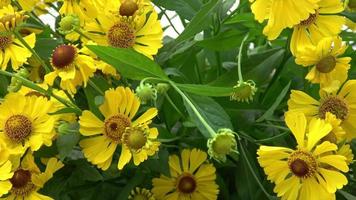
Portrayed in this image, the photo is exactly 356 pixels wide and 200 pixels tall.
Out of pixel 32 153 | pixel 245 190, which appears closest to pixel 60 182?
pixel 32 153

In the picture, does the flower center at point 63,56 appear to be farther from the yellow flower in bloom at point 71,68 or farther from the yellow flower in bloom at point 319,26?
the yellow flower in bloom at point 319,26

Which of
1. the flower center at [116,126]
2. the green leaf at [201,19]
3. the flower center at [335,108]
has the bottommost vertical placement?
the flower center at [116,126]

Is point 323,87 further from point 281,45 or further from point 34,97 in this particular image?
point 34,97

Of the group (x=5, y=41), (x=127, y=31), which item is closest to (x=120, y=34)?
(x=127, y=31)

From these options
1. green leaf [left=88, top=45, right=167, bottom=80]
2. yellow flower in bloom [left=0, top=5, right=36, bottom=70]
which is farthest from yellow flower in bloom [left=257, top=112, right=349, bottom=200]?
yellow flower in bloom [left=0, top=5, right=36, bottom=70]

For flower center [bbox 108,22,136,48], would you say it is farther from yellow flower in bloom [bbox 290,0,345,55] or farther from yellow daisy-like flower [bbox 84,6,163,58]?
yellow flower in bloom [bbox 290,0,345,55]

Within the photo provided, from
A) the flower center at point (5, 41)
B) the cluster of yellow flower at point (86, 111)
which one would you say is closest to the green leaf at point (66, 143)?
the cluster of yellow flower at point (86, 111)
